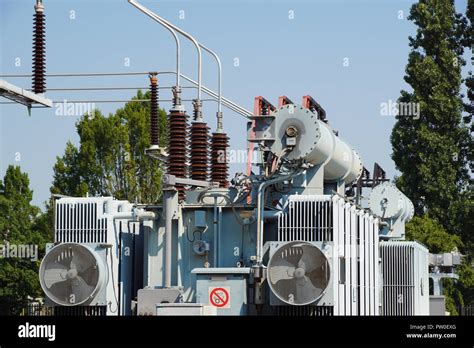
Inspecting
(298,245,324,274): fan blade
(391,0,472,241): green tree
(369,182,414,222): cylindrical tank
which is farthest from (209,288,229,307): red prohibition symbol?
(391,0,472,241): green tree

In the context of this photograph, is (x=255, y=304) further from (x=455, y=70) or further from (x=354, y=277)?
(x=455, y=70)

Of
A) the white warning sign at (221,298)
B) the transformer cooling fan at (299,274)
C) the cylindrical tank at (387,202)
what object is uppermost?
the cylindrical tank at (387,202)

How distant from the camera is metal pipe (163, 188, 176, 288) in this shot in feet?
71.6

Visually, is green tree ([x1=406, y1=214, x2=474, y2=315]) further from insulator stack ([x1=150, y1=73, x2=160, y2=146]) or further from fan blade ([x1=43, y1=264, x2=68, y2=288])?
fan blade ([x1=43, y1=264, x2=68, y2=288])

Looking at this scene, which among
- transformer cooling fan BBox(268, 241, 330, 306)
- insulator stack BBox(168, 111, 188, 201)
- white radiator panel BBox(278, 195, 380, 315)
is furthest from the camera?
insulator stack BBox(168, 111, 188, 201)

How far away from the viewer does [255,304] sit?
2114cm

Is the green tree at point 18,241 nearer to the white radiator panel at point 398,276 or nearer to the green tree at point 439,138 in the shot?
the green tree at point 439,138

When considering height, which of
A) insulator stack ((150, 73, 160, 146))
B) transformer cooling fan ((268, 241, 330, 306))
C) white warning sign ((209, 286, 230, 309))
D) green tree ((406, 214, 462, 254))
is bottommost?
white warning sign ((209, 286, 230, 309))

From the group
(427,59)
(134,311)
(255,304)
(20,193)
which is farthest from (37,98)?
(20,193)

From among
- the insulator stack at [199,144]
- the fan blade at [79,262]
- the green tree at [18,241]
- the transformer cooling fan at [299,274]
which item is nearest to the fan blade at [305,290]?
the transformer cooling fan at [299,274]

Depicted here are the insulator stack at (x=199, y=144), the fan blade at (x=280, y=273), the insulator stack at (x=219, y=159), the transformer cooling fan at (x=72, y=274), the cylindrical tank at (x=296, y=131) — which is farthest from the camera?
the insulator stack at (x=219, y=159)

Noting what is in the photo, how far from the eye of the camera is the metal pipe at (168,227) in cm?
2181

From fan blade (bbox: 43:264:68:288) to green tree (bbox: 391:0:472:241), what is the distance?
3380 centimetres

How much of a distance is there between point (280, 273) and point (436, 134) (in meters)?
34.7
